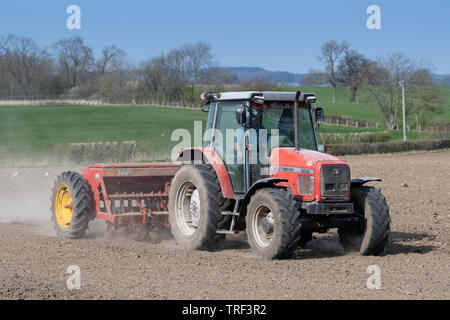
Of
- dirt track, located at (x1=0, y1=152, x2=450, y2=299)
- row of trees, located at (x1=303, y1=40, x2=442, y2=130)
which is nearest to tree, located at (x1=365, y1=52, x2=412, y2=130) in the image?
row of trees, located at (x1=303, y1=40, x2=442, y2=130)

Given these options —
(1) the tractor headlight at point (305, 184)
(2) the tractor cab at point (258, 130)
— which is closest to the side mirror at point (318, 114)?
(2) the tractor cab at point (258, 130)

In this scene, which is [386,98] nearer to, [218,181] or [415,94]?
[415,94]

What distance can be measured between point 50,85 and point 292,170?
59.8m

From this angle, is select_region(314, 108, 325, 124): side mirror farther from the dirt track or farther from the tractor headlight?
the dirt track

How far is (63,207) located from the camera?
1130 centimetres

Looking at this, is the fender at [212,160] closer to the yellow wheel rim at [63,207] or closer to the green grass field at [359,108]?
the yellow wheel rim at [63,207]

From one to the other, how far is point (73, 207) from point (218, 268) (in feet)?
12.0

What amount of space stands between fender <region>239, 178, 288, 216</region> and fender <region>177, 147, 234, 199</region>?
0.35m

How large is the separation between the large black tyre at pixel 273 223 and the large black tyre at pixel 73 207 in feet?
10.5

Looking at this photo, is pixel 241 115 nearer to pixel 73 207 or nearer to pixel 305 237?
pixel 305 237

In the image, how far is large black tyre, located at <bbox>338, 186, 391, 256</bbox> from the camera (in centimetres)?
848
